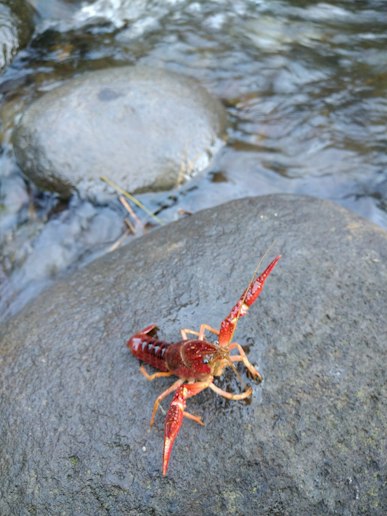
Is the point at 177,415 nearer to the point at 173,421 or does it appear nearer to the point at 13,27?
the point at 173,421

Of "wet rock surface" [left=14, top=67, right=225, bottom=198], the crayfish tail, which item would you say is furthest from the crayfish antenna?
"wet rock surface" [left=14, top=67, right=225, bottom=198]

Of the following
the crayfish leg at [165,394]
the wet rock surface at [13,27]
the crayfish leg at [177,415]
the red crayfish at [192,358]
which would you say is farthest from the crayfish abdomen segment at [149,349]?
the wet rock surface at [13,27]

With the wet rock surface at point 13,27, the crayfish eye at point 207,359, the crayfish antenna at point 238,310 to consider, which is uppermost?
the wet rock surface at point 13,27

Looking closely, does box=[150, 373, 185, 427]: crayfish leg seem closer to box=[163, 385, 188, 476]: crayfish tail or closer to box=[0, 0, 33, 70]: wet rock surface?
box=[163, 385, 188, 476]: crayfish tail

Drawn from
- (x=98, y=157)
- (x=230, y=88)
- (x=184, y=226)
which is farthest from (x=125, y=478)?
(x=230, y=88)

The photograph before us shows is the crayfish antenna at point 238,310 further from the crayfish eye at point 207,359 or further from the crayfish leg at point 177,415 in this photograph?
the crayfish leg at point 177,415

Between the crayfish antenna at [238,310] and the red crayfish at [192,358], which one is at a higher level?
the crayfish antenna at [238,310]

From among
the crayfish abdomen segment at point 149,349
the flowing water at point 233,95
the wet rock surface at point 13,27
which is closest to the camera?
the crayfish abdomen segment at point 149,349
